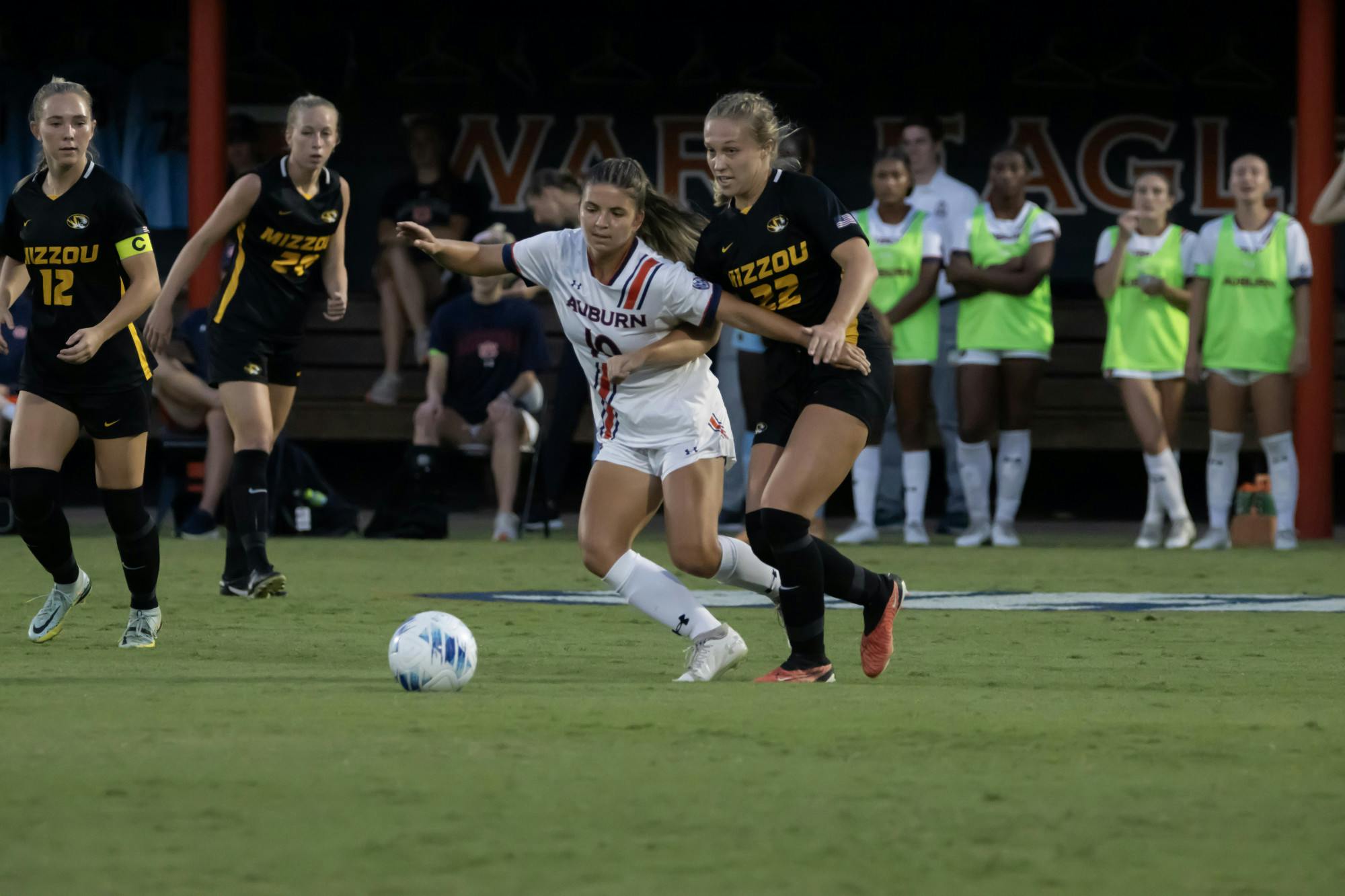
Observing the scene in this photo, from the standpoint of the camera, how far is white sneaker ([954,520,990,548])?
12031mm

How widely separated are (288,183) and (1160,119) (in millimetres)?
8513

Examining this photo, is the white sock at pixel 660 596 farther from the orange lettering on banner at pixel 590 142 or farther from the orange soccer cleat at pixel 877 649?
the orange lettering on banner at pixel 590 142

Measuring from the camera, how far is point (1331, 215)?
783cm

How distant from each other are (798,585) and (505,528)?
6394mm

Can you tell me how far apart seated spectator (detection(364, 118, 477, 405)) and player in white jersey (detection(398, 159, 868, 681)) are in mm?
7725

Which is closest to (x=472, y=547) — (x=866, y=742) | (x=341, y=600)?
(x=341, y=600)

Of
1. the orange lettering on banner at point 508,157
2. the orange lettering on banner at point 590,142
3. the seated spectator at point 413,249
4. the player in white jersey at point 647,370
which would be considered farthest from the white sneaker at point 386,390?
the player in white jersey at point 647,370

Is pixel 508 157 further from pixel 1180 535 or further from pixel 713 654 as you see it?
pixel 713 654

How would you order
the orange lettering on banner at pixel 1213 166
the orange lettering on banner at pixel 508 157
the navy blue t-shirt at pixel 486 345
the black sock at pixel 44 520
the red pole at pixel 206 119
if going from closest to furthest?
the black sock at pixel 44 520 → the navy blue t-shirt at pixel 486 345 → the red pole at pixel 206 119 → the orange lettering on banner at pixel 1213 166 → the orange lettering on banner at pixel 508 157

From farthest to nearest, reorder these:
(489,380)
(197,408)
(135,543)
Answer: (489,380)
(197,408)
(135,543)

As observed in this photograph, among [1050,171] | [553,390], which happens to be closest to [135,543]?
[553,390]

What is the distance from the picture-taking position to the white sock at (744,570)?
248 inches

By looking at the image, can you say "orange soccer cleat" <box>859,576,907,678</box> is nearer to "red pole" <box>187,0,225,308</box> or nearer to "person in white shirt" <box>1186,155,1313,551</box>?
"person in white shirt" <box>1186,155,1313,551</box>

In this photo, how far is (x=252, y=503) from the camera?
8664 millimetres
